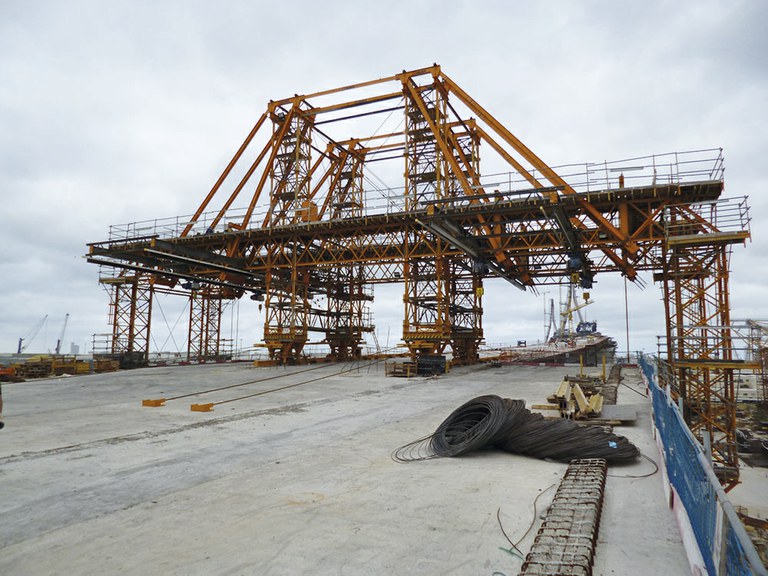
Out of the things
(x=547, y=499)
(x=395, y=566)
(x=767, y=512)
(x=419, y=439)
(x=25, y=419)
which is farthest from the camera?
(x=767, y=512)

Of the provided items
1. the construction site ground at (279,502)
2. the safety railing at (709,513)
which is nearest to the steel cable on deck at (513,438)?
the construction site ground at (279,502)

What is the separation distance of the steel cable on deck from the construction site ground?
0.26 m

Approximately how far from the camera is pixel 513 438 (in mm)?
8930

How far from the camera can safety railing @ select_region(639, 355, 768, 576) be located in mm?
2699

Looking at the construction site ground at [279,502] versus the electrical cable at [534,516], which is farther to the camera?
the electrical cable at [534,516]

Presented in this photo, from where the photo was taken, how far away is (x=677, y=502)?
551 cm

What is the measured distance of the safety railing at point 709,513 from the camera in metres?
2.70

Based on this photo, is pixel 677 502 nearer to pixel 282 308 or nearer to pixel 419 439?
pixel 419 439

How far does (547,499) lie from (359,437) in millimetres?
5278

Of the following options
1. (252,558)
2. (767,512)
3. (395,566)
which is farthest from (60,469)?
(767,512)

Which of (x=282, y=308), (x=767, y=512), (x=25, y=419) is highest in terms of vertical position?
(x=282, y=308)

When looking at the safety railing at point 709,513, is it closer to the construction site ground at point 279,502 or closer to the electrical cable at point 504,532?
the construction site ground at point 279,502

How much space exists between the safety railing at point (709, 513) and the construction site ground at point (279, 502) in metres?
0.67

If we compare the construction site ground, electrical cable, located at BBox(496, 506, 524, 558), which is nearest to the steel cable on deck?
the construction site ground
